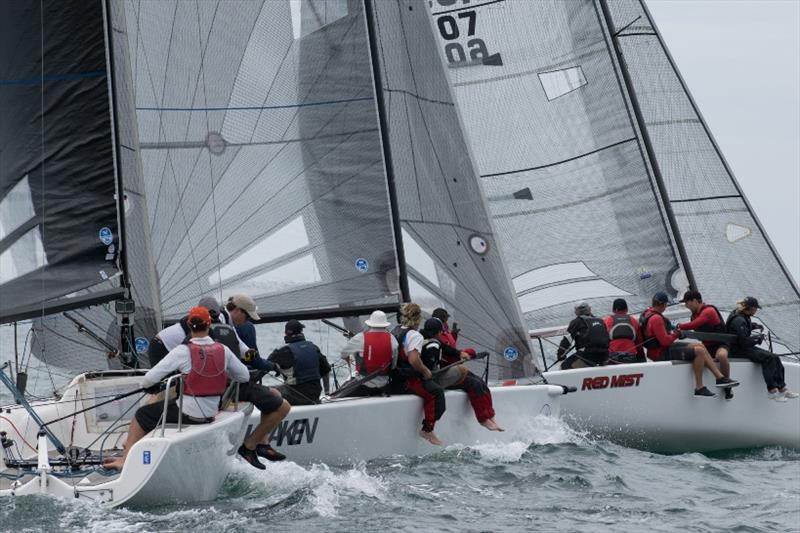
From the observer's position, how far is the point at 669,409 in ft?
45.5

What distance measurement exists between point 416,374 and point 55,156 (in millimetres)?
3066

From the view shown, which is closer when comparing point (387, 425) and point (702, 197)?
point (387, 425)

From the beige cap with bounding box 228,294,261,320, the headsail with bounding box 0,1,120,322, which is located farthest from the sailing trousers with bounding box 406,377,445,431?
the headsail with bounding box 0,1,120,322

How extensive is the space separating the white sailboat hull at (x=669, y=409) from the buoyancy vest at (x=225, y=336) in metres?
4.60

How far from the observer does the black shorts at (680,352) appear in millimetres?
13905

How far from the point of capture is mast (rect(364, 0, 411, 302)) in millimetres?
12766

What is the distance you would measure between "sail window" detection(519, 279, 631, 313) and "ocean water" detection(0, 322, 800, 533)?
3.32 m

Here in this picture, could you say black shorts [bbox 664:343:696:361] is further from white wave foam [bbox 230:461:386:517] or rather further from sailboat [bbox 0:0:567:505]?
white wave foam [bbox 230:461:386:517]

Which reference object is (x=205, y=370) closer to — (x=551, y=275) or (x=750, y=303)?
(x=750, y=303)

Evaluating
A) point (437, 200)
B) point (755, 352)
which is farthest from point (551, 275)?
point (437, 200)

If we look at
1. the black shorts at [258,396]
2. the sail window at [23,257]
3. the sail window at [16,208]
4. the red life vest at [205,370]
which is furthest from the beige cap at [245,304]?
the red life vest at [205,370]

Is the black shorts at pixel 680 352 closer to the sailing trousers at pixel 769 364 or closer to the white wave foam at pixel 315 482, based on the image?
the sailing trousers at pixel 769 364

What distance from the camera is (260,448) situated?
9.98 m

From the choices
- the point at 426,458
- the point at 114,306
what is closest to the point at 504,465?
the point at 426,458
